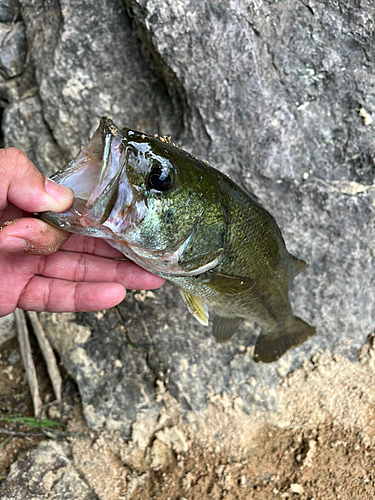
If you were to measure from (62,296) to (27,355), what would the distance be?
1.26 m

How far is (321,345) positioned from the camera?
2.82m

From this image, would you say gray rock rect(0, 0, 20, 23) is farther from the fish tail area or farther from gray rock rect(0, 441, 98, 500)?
gray rock rect(0, 441, 98, 500)

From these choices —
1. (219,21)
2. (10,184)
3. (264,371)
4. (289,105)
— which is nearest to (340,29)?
(289,105)

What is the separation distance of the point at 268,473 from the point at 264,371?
0.65m

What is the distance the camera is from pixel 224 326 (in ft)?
8.23

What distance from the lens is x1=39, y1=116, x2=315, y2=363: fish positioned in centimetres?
160

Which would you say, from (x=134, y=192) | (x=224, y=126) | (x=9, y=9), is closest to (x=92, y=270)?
(x=134, y=192)

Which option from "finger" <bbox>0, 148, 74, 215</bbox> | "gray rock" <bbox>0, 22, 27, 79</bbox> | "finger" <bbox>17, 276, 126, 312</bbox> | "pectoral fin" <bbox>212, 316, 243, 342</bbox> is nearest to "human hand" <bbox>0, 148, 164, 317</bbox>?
"finger" <bbox>17, 276, 126, 312</bbox>

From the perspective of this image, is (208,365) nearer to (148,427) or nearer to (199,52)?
(148,427)

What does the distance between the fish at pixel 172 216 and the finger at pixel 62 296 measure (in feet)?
1.33

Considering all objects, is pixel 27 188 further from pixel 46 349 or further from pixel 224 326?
pixel 46 349

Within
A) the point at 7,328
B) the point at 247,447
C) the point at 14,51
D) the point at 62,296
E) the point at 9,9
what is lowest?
the point at 247,447

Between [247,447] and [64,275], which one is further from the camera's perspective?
[247,447]

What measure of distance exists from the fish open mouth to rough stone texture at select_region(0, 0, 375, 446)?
0.95m
